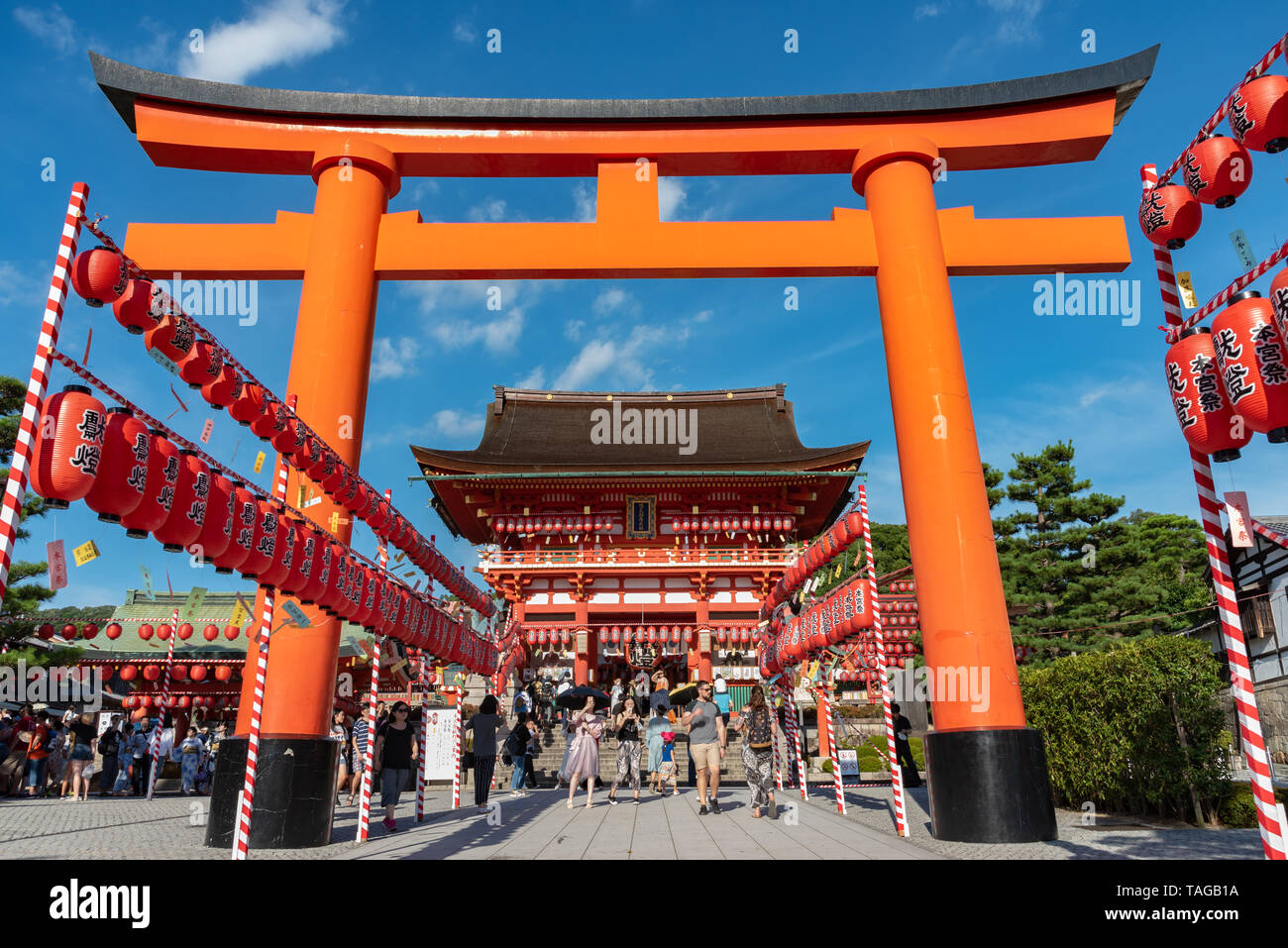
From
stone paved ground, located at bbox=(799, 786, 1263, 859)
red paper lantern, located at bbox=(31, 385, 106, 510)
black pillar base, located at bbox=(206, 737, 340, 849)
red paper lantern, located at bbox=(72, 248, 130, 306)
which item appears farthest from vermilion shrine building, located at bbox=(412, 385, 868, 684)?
red paper lantern, located at bbox=(31, 385, 106, 510)

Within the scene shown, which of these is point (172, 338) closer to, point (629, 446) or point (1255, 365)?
point (1255, 365)

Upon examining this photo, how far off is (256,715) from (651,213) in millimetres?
6629

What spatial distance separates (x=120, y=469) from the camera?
417cm

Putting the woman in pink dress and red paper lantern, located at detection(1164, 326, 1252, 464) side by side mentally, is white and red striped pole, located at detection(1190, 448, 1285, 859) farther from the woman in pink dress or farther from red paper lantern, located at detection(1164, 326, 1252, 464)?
the woman in pink dress

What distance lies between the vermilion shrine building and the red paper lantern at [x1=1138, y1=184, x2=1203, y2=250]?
17772 mm

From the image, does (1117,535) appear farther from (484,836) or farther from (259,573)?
(259,573)

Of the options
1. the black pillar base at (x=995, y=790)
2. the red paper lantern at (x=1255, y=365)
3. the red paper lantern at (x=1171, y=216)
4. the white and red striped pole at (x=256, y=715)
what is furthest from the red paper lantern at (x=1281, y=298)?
the white and red striped pole at (x=256, y=715)

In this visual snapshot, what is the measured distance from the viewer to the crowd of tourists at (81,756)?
14508 mm

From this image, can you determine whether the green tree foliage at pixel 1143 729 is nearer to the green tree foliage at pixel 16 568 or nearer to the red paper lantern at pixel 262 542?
the red paper lantern at pixel 262 542

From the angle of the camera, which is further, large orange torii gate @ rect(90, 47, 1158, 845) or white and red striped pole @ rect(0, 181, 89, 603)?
large orange torii gate @ rect(90, 47, 1158, 845)

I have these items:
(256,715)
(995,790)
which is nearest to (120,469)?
(256,715)

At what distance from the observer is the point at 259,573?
590 cm

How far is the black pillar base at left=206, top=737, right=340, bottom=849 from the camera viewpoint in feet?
22.0
